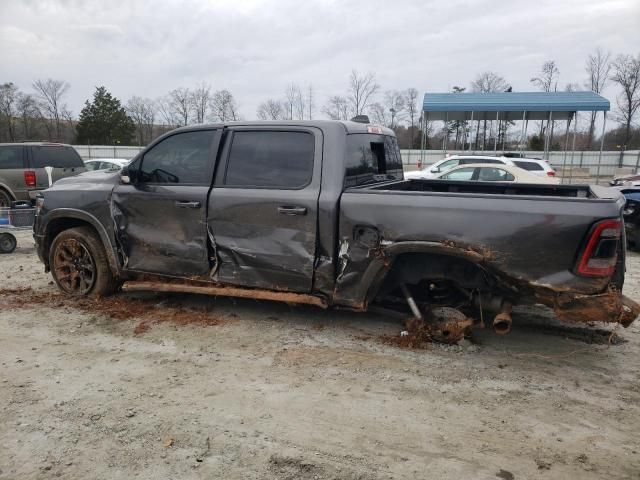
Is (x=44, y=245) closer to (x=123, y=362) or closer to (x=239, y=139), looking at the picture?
(x=123, y=362)

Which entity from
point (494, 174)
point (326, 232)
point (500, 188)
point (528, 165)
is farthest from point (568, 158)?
point (326, 232)

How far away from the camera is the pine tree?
166 ft

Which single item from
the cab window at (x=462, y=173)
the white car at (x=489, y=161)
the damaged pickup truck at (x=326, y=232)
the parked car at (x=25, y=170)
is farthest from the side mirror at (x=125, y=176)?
the white car at (x=489, y=161)

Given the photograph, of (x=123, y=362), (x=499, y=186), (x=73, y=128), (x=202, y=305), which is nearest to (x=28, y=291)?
(x=202, y=305)

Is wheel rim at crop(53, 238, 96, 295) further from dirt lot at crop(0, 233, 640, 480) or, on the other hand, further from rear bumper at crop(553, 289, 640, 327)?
rear bumper at crop(553, 289, 640, 327)

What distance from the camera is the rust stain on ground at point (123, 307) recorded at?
4891 millimetres

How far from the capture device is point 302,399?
3.41m

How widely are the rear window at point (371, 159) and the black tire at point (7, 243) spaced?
6770 mm

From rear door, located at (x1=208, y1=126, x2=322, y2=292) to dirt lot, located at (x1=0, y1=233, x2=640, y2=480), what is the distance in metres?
0.61

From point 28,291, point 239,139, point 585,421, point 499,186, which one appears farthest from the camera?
point 28,291

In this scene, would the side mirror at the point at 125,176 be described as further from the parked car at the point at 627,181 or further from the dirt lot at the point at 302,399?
the parked car at the point at 627,181

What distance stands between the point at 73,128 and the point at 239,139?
62.9 metres

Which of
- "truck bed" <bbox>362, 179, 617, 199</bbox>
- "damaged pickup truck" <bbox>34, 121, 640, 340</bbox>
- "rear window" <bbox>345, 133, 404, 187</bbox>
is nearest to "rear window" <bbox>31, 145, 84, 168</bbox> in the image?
"damaged pickup truck" <bbox>34, 121, 640, 340</bbox>

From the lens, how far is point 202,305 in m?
5.31
